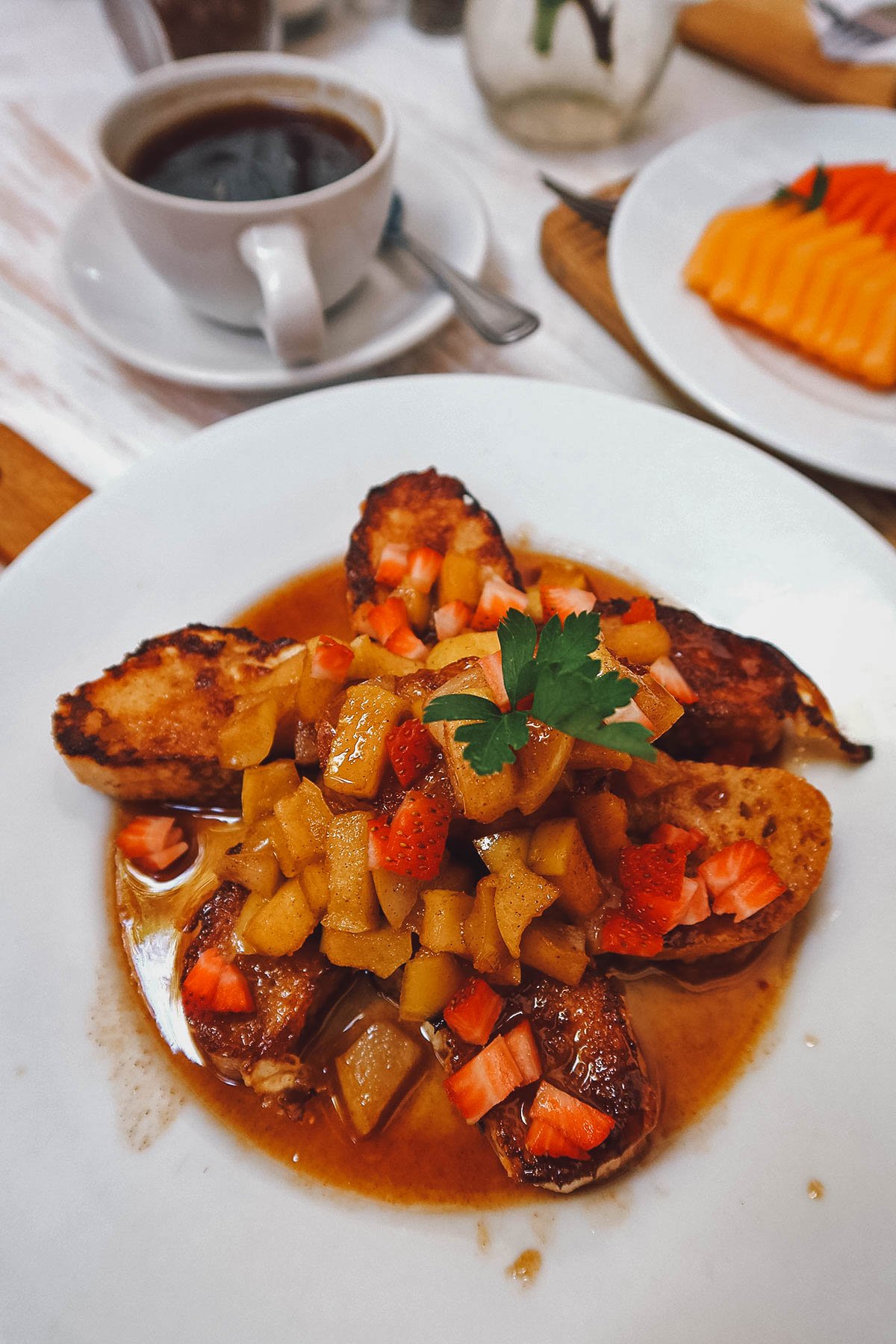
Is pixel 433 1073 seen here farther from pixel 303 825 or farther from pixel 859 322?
pixel 859 322

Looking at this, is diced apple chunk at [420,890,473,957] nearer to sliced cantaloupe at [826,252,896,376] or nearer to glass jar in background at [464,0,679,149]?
sliced cantaloupe at [826,252,896,376]

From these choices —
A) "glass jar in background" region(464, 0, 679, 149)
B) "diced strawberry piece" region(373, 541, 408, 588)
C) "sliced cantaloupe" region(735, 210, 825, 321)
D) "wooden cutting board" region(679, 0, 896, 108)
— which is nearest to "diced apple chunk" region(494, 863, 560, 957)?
"diced strawberry piece" region(373, 541, 408, 588)

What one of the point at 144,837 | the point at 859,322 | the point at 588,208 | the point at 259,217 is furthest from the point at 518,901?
the point at 588,208

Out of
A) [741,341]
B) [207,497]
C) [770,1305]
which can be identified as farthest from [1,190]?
[770,1305]

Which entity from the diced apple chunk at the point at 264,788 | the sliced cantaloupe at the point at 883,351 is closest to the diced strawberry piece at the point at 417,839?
the diced apple chunk at the point at 264,788

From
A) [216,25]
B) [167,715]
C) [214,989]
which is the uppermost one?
[216,25]
